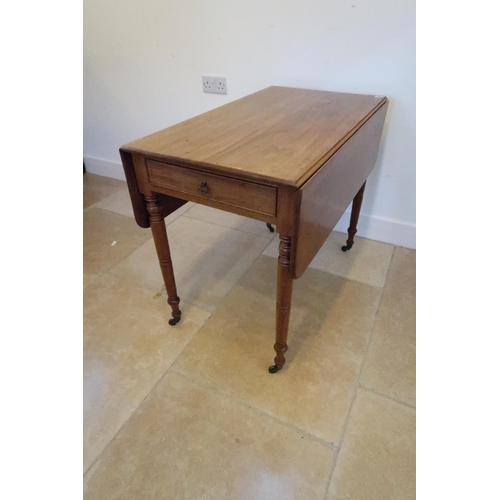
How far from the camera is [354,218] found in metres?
1.67

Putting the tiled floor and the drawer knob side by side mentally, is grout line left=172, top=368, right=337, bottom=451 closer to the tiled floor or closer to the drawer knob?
the tiled floor

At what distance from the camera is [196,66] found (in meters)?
1.80

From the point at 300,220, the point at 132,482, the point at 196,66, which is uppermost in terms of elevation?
the point at 196,66

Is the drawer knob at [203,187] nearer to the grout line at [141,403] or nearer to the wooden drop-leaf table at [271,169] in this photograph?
the wooden drop-leaf table at [271,169]

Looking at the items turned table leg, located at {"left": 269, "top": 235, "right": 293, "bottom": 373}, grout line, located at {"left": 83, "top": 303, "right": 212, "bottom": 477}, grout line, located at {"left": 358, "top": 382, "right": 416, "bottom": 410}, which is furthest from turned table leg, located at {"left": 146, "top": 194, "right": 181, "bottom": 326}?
grout line, located at {"left": 358, "top": 382, "right": 416, "bottom": 410}

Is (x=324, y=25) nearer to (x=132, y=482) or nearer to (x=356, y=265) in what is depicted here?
(x=356, y=265)

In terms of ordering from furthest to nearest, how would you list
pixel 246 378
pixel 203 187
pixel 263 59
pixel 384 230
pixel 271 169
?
1. pixel 384 230
2. pixel 263 59
3. pixel 246 378
4. pixel 203 187
5. pixel 271 169

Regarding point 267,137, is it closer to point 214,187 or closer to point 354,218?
point 214,187

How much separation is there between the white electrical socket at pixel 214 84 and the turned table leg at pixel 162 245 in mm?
1006

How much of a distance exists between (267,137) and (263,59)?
0.85 m

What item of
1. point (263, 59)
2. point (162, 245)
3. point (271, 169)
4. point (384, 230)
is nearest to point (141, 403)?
point (162, 245)
